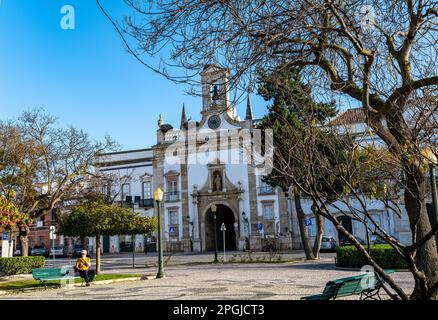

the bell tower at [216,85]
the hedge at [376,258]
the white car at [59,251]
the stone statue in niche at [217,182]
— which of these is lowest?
the white car at [59,251]

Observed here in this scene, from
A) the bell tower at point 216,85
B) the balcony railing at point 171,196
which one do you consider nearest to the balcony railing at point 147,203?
the balcony railing at point 171,196

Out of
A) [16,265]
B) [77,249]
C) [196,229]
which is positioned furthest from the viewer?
[77,249]

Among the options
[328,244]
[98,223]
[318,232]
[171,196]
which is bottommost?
[328,244]

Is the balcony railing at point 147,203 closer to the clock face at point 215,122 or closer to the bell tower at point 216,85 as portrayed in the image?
the clock face at point 215,122

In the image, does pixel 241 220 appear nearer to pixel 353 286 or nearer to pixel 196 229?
pixel 196 229

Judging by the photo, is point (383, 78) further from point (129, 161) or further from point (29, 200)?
point (129, 161)

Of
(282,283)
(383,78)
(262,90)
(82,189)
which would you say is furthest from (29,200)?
(383,78)

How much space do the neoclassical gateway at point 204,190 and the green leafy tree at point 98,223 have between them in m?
15.0

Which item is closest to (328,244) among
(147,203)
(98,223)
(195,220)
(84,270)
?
(195,220)

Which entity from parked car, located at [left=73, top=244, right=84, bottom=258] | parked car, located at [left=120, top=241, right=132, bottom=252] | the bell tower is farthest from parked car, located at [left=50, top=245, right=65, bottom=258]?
the bell tower

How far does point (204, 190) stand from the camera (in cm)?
3553

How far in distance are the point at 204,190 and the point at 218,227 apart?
355 centimetres

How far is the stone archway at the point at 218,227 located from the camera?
35.1m
